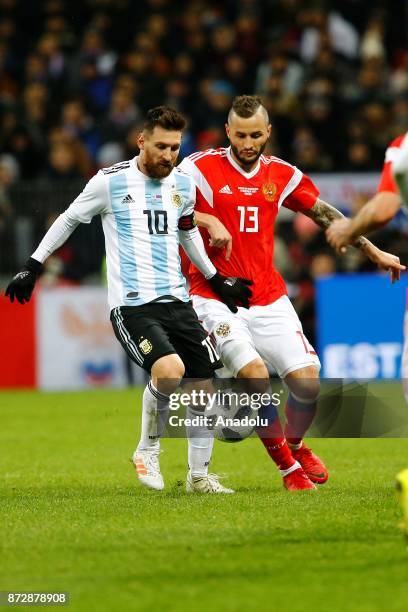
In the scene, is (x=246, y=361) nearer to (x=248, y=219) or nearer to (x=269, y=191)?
(x=248, y=219)

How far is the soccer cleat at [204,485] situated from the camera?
7.58 metres

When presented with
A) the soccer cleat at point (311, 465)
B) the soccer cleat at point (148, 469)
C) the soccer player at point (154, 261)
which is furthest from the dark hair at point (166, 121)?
the soccer cleat at point (311, 465)

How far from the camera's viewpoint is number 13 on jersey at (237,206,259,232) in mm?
7891

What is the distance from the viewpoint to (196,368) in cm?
774

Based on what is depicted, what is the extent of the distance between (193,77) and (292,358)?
11.7 m

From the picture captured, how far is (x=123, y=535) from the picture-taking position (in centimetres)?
590

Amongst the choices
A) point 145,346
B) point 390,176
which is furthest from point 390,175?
point 145,346

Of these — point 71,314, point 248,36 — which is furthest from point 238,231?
point 248,36

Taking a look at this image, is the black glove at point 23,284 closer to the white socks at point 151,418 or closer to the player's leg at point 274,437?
the white socks at point 151,418

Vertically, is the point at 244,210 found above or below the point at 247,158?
below

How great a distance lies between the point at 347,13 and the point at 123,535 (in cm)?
1540

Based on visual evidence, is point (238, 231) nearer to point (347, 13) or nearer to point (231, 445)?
point (231, 445)

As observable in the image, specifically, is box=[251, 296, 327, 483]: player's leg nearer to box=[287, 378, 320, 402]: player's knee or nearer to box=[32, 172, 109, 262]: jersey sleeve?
box=[287, 378, 320, 402]: player's knee

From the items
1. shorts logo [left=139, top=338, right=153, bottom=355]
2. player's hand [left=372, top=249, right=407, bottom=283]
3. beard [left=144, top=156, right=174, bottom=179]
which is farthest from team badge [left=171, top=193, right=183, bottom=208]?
player's hand [left=372, top=249, right=407, bottom=283]
